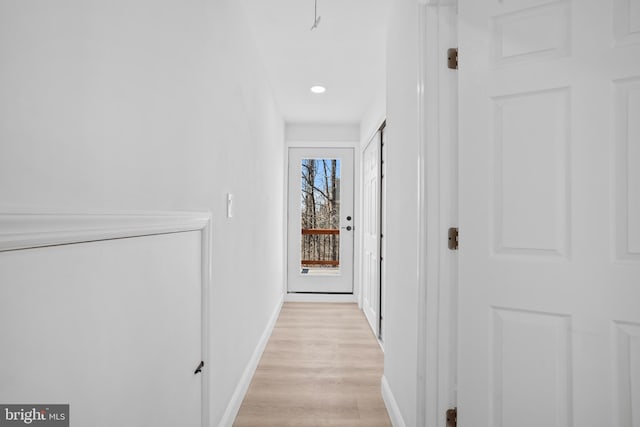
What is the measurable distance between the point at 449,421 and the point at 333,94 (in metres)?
3.04

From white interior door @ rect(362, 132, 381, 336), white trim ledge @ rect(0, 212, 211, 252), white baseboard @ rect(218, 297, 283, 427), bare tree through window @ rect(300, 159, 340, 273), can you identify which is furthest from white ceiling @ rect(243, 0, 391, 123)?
white baseboard @ rect(218, 297, 283, 427)

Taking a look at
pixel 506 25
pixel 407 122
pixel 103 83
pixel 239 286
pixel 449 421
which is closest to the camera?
pixel 103 83

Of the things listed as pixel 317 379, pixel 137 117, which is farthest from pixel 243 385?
pixel 137 117

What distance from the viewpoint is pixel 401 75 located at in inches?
74.9

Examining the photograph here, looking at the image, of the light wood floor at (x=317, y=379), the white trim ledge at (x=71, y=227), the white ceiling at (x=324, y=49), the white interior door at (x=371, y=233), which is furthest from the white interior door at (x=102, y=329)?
the white interior door at (x=371, y=233)

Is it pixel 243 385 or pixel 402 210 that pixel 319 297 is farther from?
pixel 402 210

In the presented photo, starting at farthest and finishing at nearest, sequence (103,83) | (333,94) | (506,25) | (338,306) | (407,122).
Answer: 1. (338,306)
2. (333,94)
3. (407,122)
4. (506,25)
5. (103,83)

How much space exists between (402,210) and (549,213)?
757 mm

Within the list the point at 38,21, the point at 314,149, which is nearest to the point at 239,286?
the point at 38,21

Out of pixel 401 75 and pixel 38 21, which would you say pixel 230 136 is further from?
pixel 38 21

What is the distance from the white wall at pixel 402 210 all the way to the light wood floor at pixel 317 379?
27cm

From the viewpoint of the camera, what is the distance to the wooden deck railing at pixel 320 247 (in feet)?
15.9

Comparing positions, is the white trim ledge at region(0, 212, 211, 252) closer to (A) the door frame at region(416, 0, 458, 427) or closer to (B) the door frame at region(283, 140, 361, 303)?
(A) the door frame at region(416, 0, 458, 427)

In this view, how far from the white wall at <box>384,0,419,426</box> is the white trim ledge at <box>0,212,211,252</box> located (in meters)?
1.09
